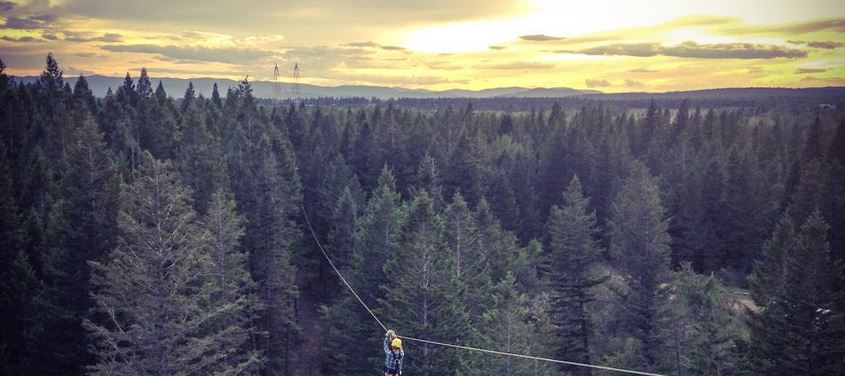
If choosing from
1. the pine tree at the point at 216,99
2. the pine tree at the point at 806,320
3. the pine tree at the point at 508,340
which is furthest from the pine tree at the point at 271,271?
the pine tree at the point at 216,99

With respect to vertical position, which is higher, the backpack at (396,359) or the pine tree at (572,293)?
the backpack at (396,359)

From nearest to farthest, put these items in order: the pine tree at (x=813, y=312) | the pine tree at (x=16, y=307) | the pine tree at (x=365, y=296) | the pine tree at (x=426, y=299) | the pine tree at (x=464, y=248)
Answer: the pine tree at (x=813, y=312)
the pine tree at (x=426, y=299)
the pine tree at (x=16, y=307)
the pine tree at (x=365, y=296)
the pine tree at (x=464, y=248)

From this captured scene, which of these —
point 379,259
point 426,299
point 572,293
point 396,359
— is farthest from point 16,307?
point 572,293

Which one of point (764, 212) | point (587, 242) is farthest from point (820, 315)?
point (764, 212)

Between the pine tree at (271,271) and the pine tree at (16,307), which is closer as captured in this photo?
the pine tree at (16,307)

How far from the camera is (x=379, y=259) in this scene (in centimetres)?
3347

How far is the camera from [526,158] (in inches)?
2992

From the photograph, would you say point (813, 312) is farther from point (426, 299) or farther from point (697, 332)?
point (426, 299)

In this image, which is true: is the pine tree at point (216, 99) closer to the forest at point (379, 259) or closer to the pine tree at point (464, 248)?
the forest at point (379, 259)

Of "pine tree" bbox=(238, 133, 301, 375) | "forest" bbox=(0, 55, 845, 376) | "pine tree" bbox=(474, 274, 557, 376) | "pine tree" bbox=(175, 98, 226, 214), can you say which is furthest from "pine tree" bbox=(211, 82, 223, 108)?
"pine tree" bbox=(474, 274, 557, 376)

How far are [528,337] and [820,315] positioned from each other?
10.6 metres

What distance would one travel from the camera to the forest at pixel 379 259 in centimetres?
2008

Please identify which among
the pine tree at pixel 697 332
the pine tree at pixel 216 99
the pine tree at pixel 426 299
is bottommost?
the pine tree at pixel 697 332

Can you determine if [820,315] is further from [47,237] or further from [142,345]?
[47,237]
